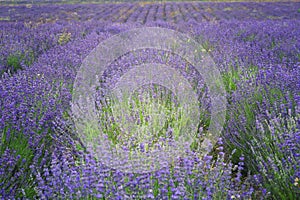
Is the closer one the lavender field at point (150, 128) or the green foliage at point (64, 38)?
the lavender field at point (150, 128)

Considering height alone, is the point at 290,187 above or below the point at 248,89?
below

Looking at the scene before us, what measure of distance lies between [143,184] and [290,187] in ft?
2.98

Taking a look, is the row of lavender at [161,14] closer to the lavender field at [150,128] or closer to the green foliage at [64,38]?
the green foliage at [64,38]

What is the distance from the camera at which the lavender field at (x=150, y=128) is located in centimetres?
223

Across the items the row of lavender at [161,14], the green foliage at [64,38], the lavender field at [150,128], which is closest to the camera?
the lavender field at [150,128]

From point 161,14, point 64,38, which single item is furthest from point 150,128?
point 161,14

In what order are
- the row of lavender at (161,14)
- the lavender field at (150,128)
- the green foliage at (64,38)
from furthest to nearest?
the row of lavender at (161,14), the green foliage at (64,38), the lavender field at (150,128)

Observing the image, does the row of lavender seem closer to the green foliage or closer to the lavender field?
the green foliage

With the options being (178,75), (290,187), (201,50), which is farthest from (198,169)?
(201,50)

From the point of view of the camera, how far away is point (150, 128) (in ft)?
9.90

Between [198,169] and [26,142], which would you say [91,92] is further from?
[198,169]

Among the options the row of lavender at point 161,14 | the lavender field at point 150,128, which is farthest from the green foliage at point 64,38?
the row of lavender at point 161,14

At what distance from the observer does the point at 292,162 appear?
242cm

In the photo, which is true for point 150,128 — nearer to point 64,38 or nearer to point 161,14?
point 64,38
